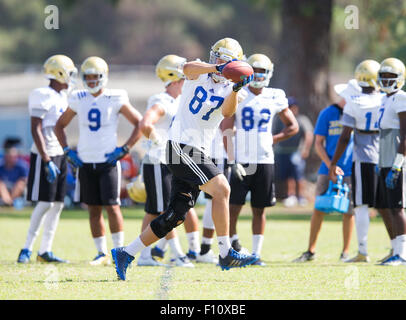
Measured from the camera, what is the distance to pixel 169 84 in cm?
872

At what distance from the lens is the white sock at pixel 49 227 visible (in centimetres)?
892

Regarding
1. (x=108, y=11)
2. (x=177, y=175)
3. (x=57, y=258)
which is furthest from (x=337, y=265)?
(x=108, y=11)

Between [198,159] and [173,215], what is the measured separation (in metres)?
0.50

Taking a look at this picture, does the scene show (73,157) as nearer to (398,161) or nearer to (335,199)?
(335,199)

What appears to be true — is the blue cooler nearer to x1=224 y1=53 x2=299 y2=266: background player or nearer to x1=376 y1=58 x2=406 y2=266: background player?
x1=376 y1=58 x2=406 y2=266: background player

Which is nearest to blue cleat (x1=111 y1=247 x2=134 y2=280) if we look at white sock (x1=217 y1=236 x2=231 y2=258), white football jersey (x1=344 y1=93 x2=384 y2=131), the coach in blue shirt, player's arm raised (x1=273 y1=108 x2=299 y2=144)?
white sock (x1=217 y1=236 x2=231 y2=258)

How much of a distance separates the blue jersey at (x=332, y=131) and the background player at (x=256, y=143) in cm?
70

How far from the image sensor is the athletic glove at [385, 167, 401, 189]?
826 centimetres

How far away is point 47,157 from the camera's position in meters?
8.83

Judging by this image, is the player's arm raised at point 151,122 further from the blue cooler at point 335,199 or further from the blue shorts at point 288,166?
the blue shorts at point 288,166

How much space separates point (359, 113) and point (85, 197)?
2.92 metres

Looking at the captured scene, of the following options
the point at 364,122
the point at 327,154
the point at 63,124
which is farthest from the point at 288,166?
the point at 63,124

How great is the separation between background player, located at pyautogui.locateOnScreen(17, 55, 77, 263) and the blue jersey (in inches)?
107

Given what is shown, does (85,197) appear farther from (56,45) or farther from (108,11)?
(108,11)
